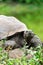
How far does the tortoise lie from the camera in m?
6.25

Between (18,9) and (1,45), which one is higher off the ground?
(1,45)

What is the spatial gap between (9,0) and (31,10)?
2775 millimetres

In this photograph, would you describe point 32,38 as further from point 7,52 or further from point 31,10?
point 31,10

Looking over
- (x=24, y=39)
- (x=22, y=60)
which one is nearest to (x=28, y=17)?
(x=24, y=39)

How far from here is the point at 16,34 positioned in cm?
647

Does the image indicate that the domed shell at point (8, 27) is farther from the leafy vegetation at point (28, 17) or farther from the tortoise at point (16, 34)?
the leafy vegetation at point (28, 17)

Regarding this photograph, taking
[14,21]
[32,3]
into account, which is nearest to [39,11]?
[32,3]

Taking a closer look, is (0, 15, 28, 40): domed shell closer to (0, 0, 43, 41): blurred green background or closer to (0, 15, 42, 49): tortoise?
(0, 15, 42, 49): tortoise

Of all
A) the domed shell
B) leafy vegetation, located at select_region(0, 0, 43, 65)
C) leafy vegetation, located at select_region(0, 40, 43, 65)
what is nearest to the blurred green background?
leafy vegetation, located at select_region(0, 0, 43, 65)

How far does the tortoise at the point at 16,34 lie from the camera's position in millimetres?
6246

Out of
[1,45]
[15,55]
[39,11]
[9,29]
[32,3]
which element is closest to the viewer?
[15,55]

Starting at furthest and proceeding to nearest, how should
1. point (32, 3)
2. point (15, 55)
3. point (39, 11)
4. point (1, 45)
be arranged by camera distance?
point (32, 3), point (39, 11), point (1, 45), point (15, 55)

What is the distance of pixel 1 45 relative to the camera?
5980 millimetres

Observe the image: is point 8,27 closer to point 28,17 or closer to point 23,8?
point 28,17
